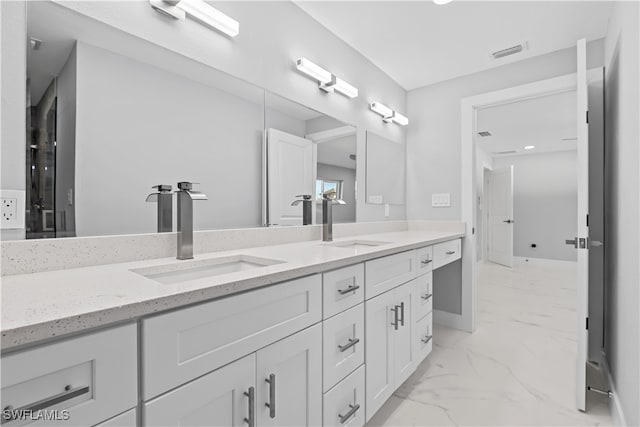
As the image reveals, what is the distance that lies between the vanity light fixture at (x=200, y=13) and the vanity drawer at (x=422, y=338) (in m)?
1.87

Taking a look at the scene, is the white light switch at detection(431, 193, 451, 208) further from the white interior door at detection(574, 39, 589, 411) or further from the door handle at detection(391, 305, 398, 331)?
the door handle at detection(391, 305, 398, 331)

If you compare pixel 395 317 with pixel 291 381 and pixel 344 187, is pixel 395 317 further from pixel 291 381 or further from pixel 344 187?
pixel 344 187

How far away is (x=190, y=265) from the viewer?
1.15 m

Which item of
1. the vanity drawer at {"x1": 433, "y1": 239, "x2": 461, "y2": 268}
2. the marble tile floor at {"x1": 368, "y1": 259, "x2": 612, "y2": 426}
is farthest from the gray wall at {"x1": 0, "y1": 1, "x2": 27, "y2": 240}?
the vanity drawer at {"x1": 433, "y1": 239, "x2": 461, "y2": 268}

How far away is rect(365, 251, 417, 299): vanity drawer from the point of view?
4.51 feet

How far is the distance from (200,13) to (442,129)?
2273 mm

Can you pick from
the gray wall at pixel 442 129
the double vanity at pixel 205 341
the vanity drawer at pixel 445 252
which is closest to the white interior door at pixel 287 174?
the double vanity at pixel 205 341

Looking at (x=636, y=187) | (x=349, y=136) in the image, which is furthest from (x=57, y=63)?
(x=636, y=187)

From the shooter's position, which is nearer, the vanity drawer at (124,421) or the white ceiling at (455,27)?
the vanity drawer at (124,421)

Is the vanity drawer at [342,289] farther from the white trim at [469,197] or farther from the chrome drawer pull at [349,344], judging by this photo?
the white trim at [469,197]

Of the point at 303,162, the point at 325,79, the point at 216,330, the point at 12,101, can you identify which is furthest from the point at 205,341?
the point at 325,79

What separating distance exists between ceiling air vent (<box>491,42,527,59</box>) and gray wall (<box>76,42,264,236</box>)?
206 centimetres

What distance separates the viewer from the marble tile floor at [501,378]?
155cm

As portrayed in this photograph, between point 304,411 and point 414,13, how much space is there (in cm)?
229
